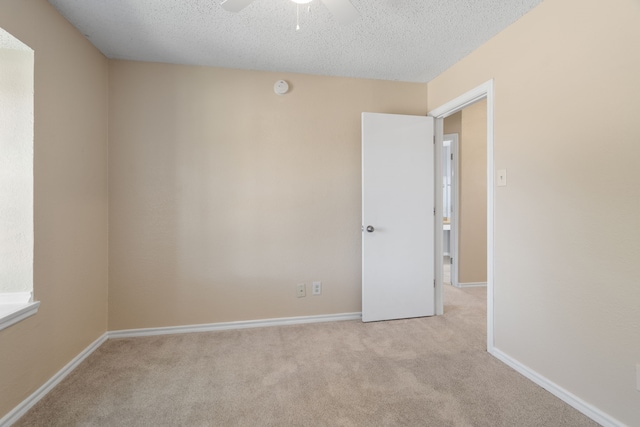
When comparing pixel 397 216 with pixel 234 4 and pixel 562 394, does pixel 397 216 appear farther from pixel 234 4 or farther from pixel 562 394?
pixel 234 4

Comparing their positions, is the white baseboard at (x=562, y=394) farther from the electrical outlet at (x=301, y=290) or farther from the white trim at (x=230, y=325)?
the electrical outlet at (x=301, y=290)

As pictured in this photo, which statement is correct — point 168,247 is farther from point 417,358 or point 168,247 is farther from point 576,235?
point 576,235

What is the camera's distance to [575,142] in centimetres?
163

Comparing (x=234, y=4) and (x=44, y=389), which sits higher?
(x=234, y=4)

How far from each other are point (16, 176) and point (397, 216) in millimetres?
2732

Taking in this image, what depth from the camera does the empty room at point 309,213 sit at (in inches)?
60.7

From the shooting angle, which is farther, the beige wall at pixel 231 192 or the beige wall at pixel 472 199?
the beige wall at pixel 472 199

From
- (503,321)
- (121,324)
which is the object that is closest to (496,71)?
(503,321)

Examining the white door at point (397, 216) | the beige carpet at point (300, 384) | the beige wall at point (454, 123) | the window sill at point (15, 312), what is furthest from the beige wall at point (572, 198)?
the window sill at point (15, 312)

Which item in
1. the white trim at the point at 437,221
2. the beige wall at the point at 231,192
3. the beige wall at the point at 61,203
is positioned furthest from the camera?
the white trim at the point at 437,221

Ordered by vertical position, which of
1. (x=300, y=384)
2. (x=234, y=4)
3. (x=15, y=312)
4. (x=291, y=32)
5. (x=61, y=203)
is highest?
(x=291, y=32)

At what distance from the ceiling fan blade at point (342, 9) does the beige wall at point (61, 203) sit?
1631 millimetres

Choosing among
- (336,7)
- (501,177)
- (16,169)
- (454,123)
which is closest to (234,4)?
(336,7)

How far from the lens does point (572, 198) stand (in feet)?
5.39
